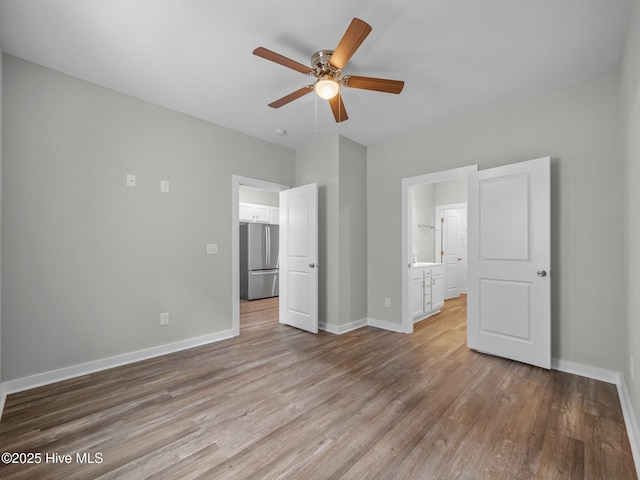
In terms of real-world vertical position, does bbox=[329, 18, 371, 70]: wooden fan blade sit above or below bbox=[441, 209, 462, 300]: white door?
above

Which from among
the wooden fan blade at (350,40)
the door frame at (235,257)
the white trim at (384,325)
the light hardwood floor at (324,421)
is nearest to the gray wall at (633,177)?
the light hardwood floor at (324,421)

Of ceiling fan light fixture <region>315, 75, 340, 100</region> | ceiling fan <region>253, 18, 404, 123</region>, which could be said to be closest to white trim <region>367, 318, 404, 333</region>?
ceiling fan <region>253, 18, 404, 123</region>

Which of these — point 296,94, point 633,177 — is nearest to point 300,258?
point 296,94

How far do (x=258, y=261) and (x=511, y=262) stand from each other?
488 centimetres

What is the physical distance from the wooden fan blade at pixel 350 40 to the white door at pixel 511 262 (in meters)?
1.99

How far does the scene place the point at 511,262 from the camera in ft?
9.68

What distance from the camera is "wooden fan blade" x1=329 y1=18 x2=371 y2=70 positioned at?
1700mm

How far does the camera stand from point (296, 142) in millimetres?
4258

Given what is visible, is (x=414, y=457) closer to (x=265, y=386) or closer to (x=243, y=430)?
(x=243, y=430)

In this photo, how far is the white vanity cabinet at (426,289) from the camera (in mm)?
4379

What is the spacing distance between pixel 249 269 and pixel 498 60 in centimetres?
540

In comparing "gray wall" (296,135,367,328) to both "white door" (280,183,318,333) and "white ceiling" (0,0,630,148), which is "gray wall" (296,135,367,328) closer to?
"white door" (280,183,318,333)

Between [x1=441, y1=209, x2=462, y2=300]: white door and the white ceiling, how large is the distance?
4.10 m

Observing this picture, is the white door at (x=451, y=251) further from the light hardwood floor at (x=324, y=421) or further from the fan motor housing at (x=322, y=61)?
the fan motor housing at (x=322, y=61)
